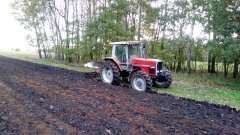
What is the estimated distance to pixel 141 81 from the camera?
38.6 ft

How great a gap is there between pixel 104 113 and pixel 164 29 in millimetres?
17824

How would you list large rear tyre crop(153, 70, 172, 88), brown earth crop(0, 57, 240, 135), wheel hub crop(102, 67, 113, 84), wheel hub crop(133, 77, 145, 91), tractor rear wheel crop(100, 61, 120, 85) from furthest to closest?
wheel hub crop(102, 67, 113, 84) → tractor rear wheel crop(100, 61, 120, 85) → large rear tyre crop(153, 70, 172, 88) → wheel hub crop(133, 77, 145, 91) → brown earth crop(0, 57, 240, 135)

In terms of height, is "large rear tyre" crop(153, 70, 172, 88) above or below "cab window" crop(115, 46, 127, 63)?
below

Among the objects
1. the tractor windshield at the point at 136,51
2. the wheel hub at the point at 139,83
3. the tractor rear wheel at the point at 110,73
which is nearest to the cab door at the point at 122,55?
the tractor windshield at the point at 136,51

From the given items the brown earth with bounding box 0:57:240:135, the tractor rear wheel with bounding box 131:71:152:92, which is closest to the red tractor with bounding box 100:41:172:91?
Result: the tractor rear wheel with bounding box 131:71:152:92

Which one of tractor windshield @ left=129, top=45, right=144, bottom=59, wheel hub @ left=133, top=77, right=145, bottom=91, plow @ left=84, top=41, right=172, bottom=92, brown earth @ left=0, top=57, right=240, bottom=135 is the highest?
tractor windshield @ left=129, top=45, right=144, bottom=59

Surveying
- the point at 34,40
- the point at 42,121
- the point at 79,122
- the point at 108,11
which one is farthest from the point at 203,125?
the point at 34,40

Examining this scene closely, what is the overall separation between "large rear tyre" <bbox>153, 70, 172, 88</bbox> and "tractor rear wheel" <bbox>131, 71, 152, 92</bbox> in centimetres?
128

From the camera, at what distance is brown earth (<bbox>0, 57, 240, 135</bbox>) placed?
21.5ft

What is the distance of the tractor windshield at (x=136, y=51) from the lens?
12761 millimetres

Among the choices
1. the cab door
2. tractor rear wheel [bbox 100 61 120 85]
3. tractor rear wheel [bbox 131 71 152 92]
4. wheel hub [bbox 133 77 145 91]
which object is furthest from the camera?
tractor rear wheel [bbox 100 61 120 85]

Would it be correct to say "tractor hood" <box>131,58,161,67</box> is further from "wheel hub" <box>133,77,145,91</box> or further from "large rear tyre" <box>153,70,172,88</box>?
"large rear tyre" <box>153,70,172,88</box>

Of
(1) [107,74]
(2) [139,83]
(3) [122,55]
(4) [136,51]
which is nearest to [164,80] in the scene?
(2) [139,83]

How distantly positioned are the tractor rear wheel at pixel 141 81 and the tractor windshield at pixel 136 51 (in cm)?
106
